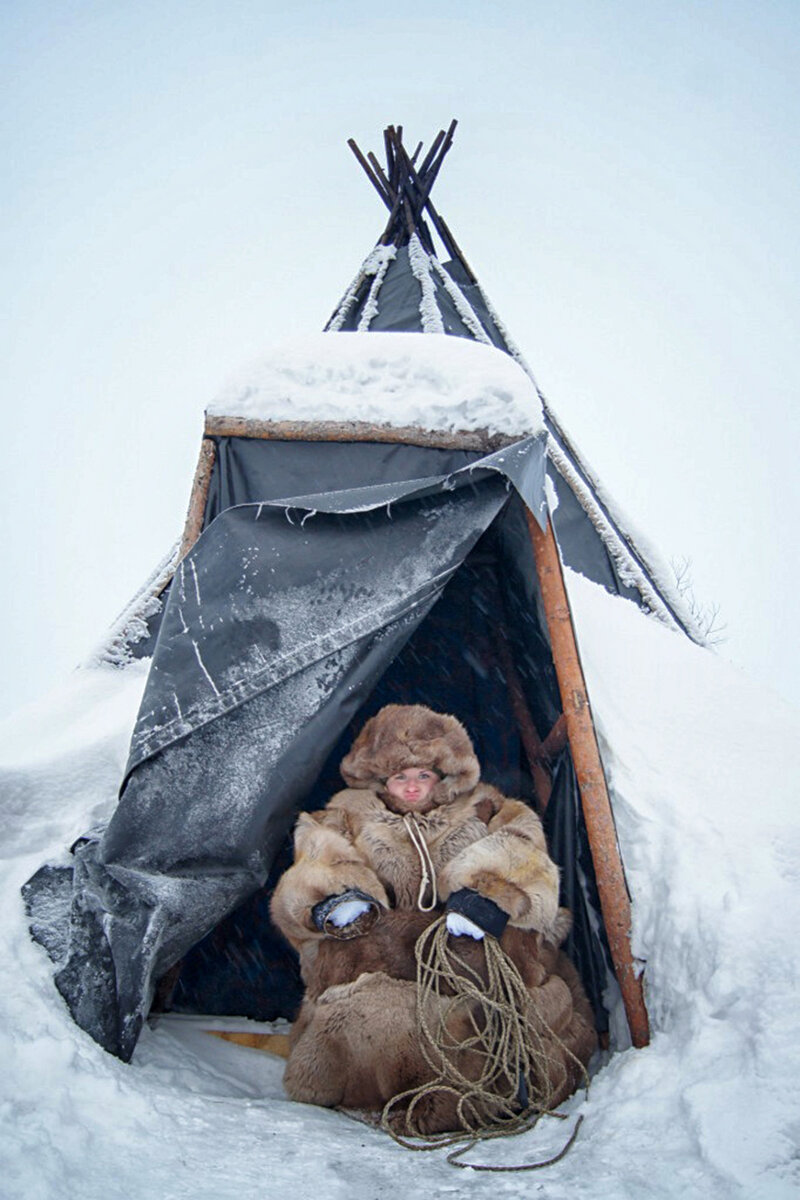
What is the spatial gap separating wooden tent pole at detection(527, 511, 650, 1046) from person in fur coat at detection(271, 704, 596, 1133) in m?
0.17

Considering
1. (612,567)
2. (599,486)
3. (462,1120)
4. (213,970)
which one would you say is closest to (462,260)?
(599,486)

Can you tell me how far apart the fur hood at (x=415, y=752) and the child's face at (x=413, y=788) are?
0.02m

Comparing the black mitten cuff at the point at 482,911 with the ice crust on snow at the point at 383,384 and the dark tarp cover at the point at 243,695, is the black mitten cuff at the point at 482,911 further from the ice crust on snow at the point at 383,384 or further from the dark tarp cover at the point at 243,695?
the ice crust on snow at the point at 383,384

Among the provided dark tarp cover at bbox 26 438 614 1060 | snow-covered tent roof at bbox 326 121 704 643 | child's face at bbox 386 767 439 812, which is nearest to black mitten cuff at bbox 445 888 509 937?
child's face at bbox 386 767 439 812

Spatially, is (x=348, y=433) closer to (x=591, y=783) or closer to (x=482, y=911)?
(x=591, y=783)

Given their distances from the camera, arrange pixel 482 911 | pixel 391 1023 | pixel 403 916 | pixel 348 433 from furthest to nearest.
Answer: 1. pixel 348 433
2. pixel 403 916
3. pixel 482 911
4. pixel 391 1023

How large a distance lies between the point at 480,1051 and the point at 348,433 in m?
2.11

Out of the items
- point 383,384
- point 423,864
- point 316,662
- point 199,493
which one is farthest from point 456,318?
point 423,864

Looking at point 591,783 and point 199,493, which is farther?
point 199,493

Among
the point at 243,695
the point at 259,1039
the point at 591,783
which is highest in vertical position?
the point at 243,695

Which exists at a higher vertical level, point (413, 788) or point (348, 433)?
point (348, 433)

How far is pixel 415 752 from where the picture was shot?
8.80 feet

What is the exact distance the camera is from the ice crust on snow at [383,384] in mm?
2850

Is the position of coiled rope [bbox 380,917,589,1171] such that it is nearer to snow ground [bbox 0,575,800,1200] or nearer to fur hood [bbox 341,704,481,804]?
snow ground [bbox 0,575,800,1200]
